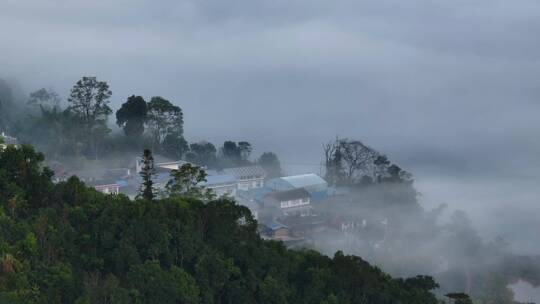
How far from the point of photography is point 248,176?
30.8 metres

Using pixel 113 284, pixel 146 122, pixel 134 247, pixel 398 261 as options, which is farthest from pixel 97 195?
pixel 146 122

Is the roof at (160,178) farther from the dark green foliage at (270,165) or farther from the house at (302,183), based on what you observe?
the dark green foliage at (270,165)

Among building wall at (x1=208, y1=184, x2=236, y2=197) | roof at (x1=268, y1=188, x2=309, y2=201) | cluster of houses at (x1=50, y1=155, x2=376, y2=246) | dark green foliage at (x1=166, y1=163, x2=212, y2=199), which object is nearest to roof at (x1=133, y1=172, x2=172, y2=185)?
cluster of houses at (x1=50, y1=155, x2=376, y2=246)

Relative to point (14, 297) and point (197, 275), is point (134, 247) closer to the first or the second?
point (197, 275)

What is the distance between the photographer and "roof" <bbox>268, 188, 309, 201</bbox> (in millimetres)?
28266

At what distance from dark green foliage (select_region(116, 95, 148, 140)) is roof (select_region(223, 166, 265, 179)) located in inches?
147

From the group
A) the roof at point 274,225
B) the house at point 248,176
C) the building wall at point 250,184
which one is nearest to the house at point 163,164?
the house at point 248,176

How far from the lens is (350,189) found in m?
30.6

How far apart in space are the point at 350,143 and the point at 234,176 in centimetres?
526

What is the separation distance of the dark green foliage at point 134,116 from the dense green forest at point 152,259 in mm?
17776

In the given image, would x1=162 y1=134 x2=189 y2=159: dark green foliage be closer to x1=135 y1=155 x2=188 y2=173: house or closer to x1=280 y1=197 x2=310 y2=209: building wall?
x1=135 y1=155 x2=188 y2=173: house

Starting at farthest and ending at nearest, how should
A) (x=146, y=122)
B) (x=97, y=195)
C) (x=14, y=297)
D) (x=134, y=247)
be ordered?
(x=146, y=122) < (x=97, y=195) < (x=134, y=247) < (x=14, y=297)

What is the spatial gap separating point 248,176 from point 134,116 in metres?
5.02

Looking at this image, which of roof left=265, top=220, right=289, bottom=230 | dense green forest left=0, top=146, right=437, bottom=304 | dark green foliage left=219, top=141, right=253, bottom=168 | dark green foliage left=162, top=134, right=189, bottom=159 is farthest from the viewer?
dark green foliage left=219, top=141, right=253, bottom=168
